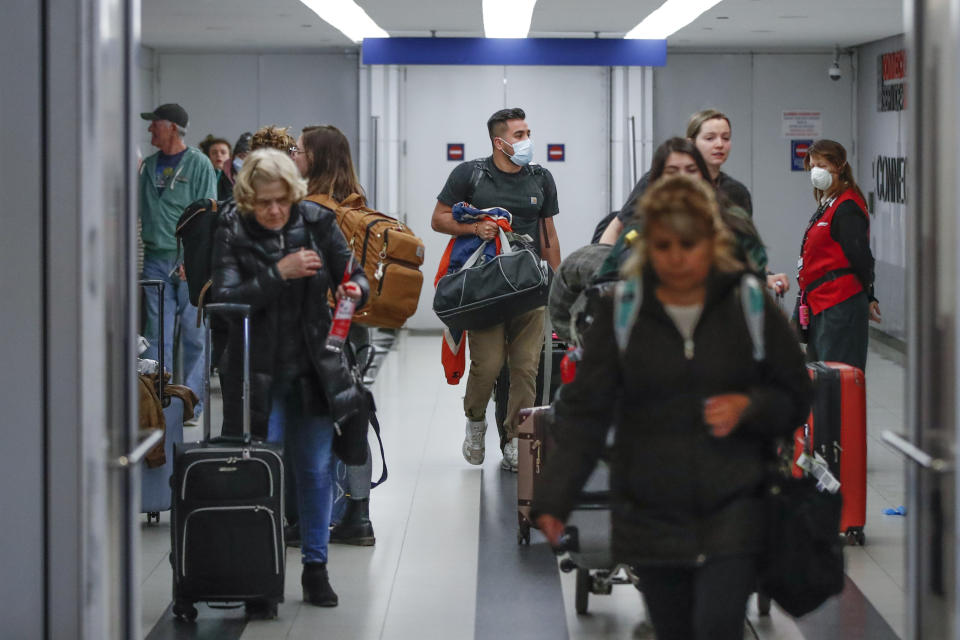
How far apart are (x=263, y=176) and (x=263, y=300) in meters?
0.41

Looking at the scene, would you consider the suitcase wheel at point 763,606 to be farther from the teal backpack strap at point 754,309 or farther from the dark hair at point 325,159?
the dark hair at point 325,159

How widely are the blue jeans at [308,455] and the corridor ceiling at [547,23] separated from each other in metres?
5.57

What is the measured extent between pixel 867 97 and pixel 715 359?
11.8 metres

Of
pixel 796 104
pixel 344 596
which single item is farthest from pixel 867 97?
pixel 344 596

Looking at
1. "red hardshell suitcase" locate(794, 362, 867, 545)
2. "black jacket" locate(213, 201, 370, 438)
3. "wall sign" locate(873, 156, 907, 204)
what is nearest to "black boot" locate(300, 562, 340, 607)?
"black jacket" locate(213, 201, 370, 438)

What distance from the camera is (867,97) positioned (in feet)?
46.4

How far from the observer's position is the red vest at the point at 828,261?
6.81 meters

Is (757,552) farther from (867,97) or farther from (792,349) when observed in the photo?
(867,97)

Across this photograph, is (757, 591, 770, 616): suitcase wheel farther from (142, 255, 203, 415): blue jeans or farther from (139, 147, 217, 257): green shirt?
(139, 147, 217, 257): green shirt

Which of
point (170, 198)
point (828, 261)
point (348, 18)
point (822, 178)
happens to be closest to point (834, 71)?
point (348, 18)

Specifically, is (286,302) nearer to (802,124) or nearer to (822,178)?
(822,178)

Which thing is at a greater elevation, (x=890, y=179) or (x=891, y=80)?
(x=891, y=80)

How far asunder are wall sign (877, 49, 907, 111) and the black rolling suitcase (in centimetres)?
938

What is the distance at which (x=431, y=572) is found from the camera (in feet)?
17.9
